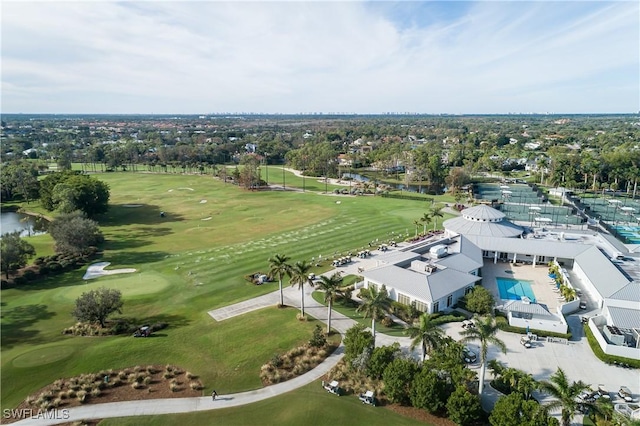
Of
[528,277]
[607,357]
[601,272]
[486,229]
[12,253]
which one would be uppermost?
[486,229]

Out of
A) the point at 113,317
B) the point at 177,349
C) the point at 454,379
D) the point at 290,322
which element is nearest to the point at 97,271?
the point at 113,317

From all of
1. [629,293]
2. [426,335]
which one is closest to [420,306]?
[426,335]

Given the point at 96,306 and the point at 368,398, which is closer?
the point at 368,398

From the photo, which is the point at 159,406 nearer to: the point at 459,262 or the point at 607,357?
the point at 607,357

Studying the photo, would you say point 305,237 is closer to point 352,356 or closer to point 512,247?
point 512,247

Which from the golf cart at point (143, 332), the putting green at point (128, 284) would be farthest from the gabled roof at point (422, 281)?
the putting green at point (128, 284)

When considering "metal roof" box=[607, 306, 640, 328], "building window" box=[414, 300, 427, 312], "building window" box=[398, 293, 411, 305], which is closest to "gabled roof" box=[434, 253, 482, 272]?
"building window" box=[398, 293, 411, 305]
